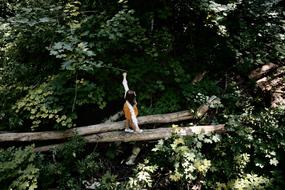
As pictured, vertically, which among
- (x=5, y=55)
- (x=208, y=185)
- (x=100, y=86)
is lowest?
(x=208, y=185)

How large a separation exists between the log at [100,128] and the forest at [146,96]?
20mm

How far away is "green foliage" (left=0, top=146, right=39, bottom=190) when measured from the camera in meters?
4.86

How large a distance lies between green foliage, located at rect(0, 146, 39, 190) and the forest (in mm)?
19

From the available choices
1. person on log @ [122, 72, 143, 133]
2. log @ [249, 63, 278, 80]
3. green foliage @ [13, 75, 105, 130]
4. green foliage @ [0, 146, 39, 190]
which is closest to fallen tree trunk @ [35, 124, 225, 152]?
person on log @ [122, 72, 143, 133]

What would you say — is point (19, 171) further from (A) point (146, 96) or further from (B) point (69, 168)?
(A) point (146, 96)

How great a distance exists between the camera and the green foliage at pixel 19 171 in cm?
486

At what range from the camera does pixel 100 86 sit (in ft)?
19.9

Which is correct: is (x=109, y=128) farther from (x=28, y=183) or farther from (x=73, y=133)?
(x=28, y=183)

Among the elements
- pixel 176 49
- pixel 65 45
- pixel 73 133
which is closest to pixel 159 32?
pixel 176 49

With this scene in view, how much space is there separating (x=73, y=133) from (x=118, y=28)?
216cm

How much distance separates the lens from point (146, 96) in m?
6.15

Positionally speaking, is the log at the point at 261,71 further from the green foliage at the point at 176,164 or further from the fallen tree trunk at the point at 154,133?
the green foliage at the point at 176,164

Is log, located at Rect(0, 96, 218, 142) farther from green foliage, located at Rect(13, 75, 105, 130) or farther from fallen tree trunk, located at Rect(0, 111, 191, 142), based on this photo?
green foliage, located at Rect(13, 75, 105, 130)

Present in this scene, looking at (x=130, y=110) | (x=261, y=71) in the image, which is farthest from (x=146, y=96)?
(x=261, y=71)
